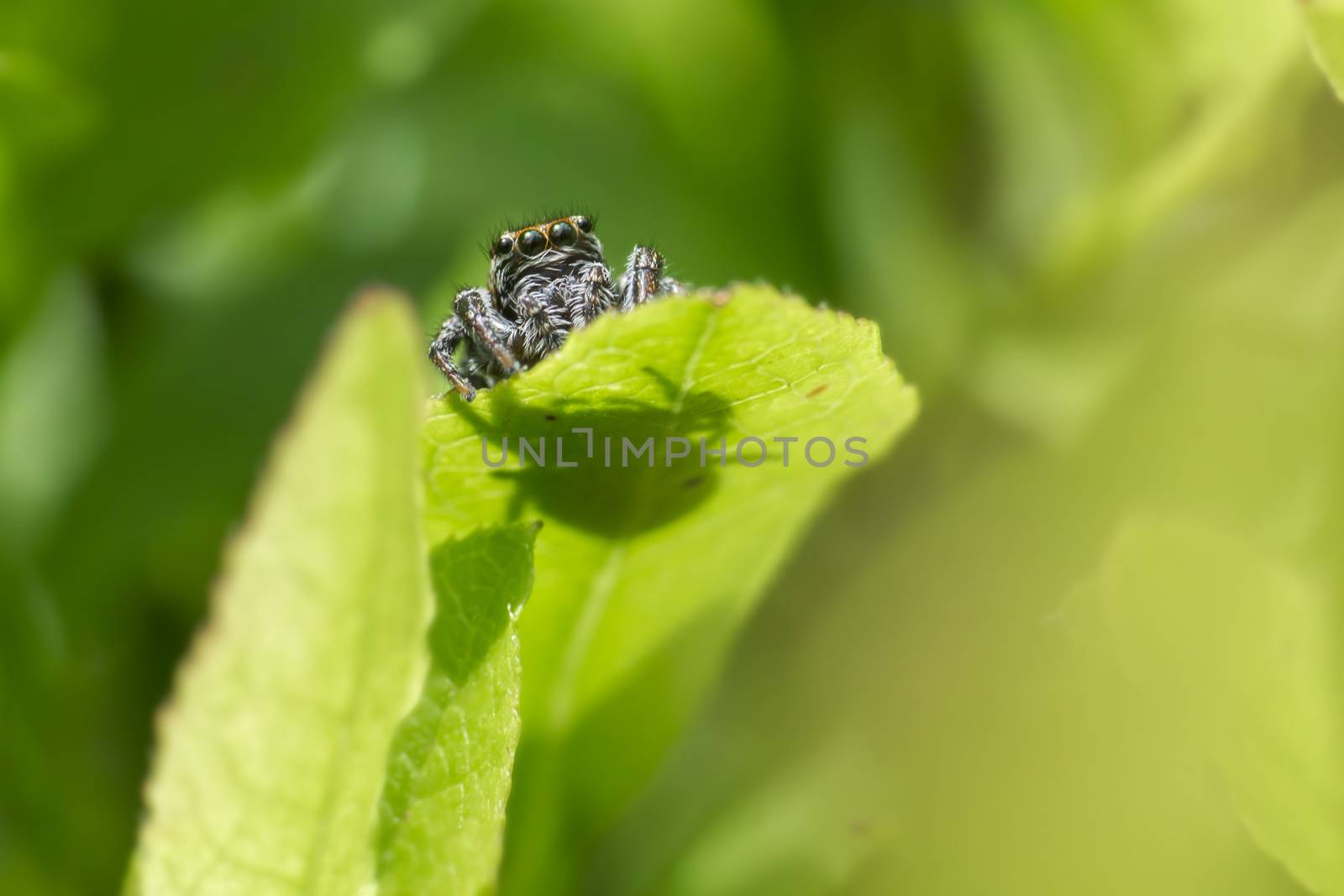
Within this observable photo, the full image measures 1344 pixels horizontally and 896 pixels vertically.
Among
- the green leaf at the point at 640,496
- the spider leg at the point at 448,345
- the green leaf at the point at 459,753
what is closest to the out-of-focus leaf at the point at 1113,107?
the green leaf at the point at 640,496

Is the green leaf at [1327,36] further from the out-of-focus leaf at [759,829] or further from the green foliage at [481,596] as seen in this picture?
the out-of-focus leaf at [759,829]

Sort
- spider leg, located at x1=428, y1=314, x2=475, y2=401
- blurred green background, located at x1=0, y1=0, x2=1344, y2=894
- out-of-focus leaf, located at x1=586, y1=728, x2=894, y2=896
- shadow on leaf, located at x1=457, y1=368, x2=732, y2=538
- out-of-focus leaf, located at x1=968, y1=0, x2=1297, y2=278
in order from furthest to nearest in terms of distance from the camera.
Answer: out-of-focus leaf, located at x1=968, y1=0, x2=1297, y2=278
spider leg, located at x1=428, y1=314, x2=475, y2=401
out-of-focus leaf, located at x1=586, y1=728, x2=894, y2=896
blurred green background, located at x1=0, y1=0, x2=1344, y2=894
shadow on leaf, located at x1=457, y1=368, x2=732, y2=538

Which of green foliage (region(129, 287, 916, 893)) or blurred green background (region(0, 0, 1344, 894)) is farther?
blurred green background (region(0, 0, 1344, 894))

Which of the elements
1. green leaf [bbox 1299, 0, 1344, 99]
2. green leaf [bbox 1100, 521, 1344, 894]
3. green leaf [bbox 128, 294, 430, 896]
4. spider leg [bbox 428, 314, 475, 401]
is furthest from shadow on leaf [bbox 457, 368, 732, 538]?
green leaf [bbox 1299, 0, 1344, 99]

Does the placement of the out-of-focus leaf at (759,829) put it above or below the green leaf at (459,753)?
below

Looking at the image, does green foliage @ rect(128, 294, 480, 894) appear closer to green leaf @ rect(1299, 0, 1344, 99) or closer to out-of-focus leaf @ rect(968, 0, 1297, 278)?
green leaf @ rect(1299, 0, 1344, 99)

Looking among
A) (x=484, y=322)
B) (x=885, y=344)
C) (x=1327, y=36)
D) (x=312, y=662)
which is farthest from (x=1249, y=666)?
(x=885, y=344)

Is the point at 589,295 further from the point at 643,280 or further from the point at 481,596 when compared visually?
the point at 481,596
